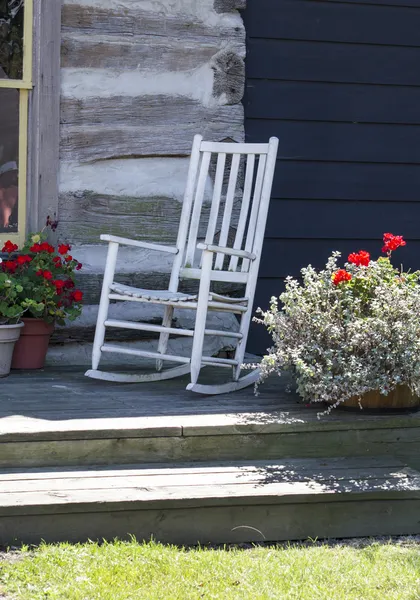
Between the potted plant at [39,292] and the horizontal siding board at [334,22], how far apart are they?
141 centimetres

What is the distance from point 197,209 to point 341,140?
2.97 feet

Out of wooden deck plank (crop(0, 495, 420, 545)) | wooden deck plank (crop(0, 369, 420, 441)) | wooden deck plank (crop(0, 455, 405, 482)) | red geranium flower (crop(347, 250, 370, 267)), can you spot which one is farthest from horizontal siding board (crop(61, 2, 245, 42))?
wooden deck plank (crop(0, 495, 420, 545))

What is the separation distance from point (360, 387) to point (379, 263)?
1.69 ft

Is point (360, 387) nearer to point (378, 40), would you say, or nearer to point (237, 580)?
point (237, 580)

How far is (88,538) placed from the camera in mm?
2422

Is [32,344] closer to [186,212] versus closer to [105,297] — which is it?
[105,297]

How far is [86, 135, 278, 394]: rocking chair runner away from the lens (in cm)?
330

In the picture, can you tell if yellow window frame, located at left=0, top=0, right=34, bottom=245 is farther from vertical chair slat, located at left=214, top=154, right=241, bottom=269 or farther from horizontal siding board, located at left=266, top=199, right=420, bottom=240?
horizontal siding board, located at left=266, top=199, right=420, bottom=240

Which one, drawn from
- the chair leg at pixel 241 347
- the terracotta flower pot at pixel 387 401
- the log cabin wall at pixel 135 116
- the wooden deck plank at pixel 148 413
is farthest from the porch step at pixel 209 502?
the log cabin wall at pixel 135 116

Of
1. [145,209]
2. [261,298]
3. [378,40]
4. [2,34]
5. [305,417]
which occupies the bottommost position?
[305,417]

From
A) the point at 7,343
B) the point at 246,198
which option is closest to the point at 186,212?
the point at 246,198

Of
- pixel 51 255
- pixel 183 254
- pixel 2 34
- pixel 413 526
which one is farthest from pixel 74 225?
pixel 413 526

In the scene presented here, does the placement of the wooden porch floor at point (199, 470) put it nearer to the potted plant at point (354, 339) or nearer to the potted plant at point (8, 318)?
the potted plant at point (354, 339)

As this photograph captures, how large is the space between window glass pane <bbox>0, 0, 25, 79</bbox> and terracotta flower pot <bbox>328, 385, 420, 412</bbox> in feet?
6.54
